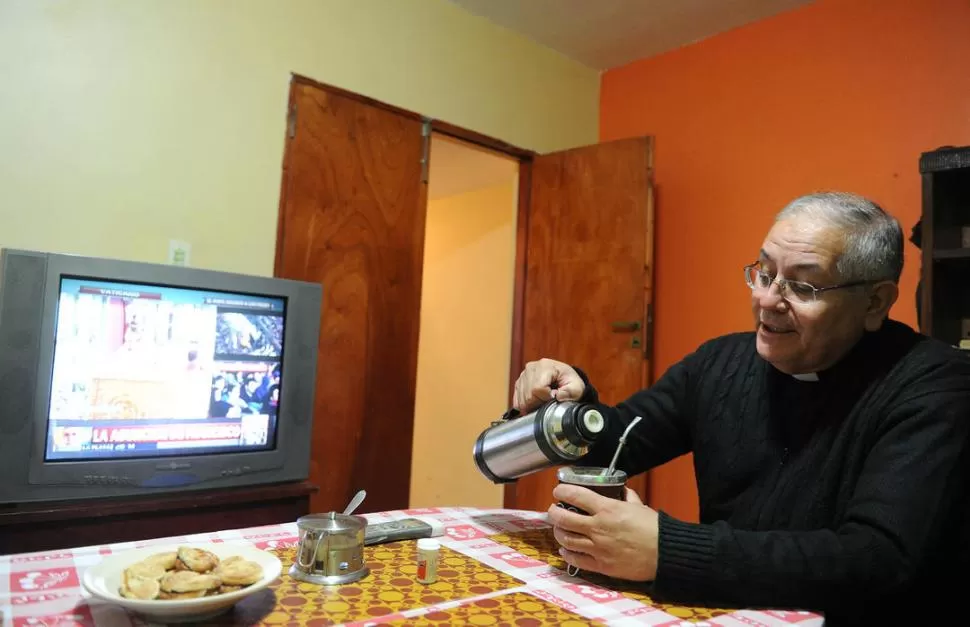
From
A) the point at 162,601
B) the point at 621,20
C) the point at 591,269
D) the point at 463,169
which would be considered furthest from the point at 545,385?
the point at 463,169

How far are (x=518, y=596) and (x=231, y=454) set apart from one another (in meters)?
1.21

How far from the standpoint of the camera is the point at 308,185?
2520 mm

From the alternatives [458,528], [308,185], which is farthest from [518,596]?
[308,185]

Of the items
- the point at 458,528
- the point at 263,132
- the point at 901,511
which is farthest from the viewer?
the point at 263,132

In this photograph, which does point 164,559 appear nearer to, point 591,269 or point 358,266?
point 358,266

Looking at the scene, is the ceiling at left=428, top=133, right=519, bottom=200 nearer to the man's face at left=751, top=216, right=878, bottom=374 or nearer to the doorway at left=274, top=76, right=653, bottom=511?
the doorway at left=274, top=76, right=653, bottom=511

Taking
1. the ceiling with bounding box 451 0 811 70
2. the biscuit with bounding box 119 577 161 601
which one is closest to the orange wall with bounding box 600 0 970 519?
the ceiling with bounding box 451 0 811 70

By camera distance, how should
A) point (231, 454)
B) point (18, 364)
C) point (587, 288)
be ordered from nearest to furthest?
point (18, 364)
point (231, 454)
point (587, 288)

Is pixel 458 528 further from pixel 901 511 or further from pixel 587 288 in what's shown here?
pixel 587 288

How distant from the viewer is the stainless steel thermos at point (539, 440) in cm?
104

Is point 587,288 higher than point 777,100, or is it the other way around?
point 777,100

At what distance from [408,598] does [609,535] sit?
0.96 feet

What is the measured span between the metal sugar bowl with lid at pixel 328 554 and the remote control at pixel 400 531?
0.14 m

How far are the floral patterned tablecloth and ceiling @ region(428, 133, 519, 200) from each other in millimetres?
2648
